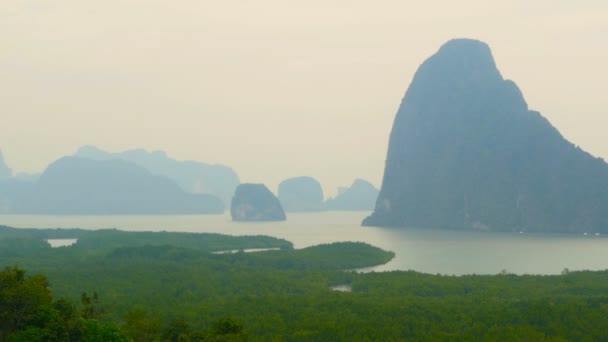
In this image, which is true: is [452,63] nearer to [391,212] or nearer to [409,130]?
[409,130]

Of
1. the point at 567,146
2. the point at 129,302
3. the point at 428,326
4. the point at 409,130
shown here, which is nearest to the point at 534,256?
the point at 428,326

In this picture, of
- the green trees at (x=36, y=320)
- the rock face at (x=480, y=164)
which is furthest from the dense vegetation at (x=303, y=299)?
the rock face at (x=480, y=164)

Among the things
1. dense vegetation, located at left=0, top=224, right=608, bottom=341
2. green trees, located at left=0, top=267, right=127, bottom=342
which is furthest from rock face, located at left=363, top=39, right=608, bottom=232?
green trees, located at left=0, top=267, right=127, bottom=342

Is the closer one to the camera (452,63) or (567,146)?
(567,146)

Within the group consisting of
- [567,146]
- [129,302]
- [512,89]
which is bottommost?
[129,302]

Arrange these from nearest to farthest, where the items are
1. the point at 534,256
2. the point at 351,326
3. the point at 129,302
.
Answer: the point at 351,326 → the point at 129,302 → the point at 534,256

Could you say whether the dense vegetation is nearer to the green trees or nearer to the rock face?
the green trees
